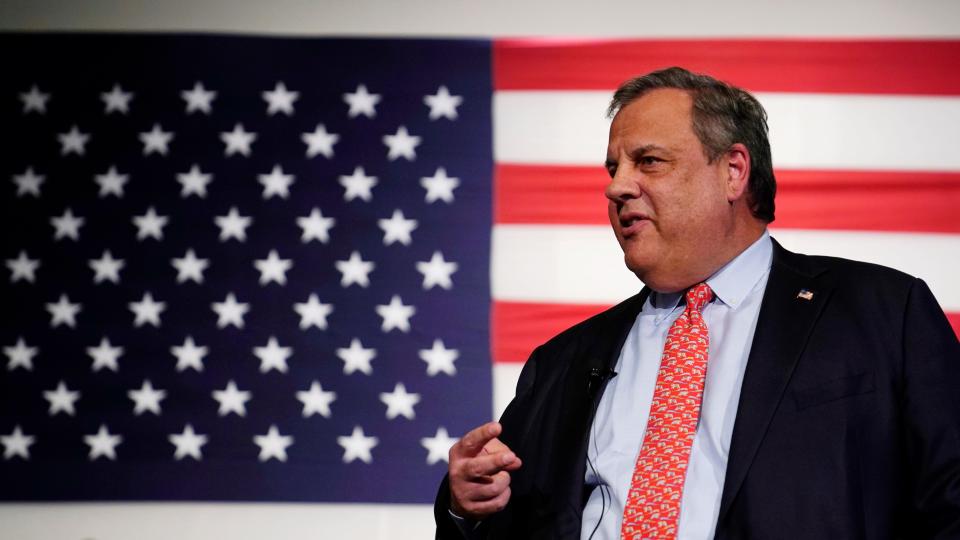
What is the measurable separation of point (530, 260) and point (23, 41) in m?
1.78

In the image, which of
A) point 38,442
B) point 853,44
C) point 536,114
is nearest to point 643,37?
point 536,114

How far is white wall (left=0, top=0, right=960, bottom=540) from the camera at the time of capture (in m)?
3.10

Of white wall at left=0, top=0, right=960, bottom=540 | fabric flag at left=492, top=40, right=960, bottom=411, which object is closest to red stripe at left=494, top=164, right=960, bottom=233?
fabric flag at left=492, top=40, right=960, bottom=411

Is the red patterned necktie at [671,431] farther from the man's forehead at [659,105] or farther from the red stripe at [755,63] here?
the red stripe at [755,63]

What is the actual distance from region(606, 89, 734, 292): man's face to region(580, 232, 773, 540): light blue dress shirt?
56mm

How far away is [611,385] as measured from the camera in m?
1.78

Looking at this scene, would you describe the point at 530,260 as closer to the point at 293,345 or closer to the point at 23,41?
the point at 293,345

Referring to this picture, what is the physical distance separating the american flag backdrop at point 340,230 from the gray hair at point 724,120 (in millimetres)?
1238

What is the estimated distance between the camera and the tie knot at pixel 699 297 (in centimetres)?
175

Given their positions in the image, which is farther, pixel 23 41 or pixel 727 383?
pixel 23 41

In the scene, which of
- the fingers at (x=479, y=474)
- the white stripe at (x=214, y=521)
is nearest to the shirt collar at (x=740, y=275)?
the fingers at (x=479, y=474)

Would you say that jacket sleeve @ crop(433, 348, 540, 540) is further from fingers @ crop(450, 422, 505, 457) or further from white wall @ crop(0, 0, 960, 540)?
white wall @ crop(0, 0, 960, 540)

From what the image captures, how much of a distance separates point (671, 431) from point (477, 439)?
0.99 feet

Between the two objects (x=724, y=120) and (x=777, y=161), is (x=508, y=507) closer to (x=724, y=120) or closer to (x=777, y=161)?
(x=724, y=120)
